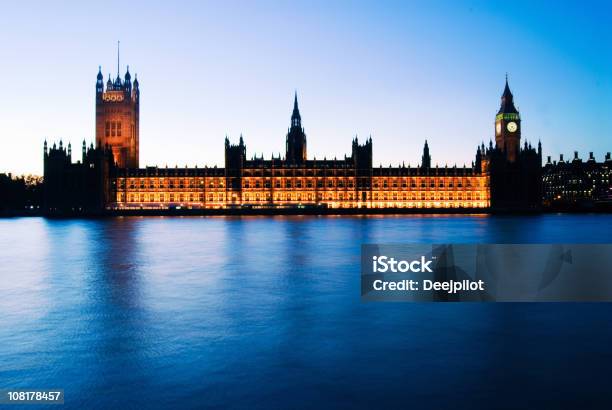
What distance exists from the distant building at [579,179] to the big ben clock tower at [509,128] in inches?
1457

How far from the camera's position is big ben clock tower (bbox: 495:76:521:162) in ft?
447

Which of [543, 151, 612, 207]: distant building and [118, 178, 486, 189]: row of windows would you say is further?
[543, 151, 612, 207]: distant building

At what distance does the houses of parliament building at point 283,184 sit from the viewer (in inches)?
4281

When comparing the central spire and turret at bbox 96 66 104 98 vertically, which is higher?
turret at bbox 96 66 104 98

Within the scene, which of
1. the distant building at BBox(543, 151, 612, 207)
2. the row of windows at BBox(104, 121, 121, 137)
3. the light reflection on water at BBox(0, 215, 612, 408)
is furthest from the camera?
the distant building at BBox(543, 151, 612, 207)

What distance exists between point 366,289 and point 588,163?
175791mm

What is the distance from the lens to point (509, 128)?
448ft

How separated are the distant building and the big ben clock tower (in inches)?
1457

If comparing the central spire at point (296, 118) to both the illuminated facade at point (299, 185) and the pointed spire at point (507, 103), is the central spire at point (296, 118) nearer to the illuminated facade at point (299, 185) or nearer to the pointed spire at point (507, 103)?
the illuminated facade at point (299, 185)

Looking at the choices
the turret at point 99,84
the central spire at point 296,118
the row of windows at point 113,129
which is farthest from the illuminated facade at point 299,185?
the turret at point 99,84

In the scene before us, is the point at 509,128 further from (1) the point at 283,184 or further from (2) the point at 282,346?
(2) the point at 282,346

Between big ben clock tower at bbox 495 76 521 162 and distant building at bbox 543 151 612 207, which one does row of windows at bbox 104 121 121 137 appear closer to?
big ben clock tower at bbox 495 76 521 162

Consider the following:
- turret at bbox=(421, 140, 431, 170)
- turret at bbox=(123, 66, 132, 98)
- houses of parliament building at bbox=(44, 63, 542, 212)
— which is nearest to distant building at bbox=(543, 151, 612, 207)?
houses of parliament building at bbox=(44, 63, 542, 212)

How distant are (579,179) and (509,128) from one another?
172ft
